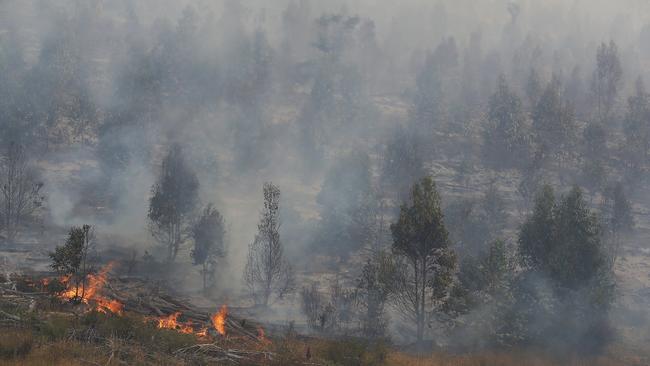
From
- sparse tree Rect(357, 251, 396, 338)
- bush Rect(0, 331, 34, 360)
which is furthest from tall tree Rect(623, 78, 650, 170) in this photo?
bush Rect(0, 331, 34, 360)

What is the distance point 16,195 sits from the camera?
56219 mm

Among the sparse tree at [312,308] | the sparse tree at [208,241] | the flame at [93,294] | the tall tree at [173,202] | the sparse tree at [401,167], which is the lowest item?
the sparse tree at [312,308]

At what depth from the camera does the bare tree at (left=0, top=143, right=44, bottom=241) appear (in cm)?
5053

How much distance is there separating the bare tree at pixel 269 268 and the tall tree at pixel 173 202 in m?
9.15

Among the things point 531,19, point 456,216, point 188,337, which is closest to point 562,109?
point 456,216

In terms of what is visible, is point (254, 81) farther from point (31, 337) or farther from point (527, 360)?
point (31, 337)

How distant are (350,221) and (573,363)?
29190 millimetres

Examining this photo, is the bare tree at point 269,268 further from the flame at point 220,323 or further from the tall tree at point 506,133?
the tall tree at point 506,133

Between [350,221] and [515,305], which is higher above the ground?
[350,221]

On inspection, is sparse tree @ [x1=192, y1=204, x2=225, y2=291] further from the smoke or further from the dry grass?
the dry grass

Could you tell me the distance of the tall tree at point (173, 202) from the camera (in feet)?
170

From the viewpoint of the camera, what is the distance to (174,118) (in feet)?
280

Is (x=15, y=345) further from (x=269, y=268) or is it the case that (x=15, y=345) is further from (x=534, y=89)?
(x=534, y=89)

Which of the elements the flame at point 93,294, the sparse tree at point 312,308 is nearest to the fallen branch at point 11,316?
the flame at point 93,294
